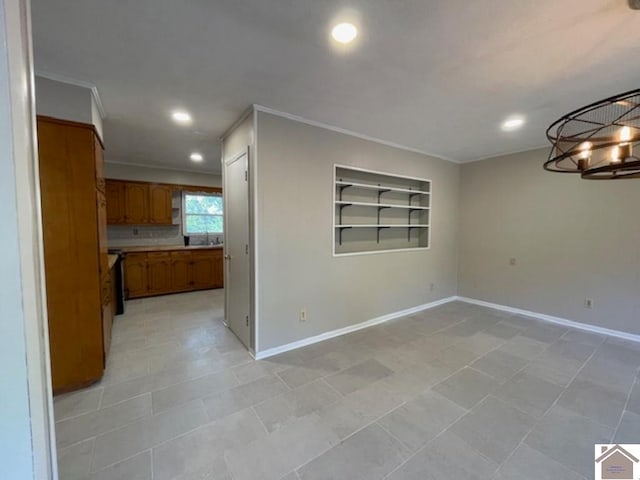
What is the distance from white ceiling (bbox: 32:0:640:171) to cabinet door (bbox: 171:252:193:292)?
9.48 feet

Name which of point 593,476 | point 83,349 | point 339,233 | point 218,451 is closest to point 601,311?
point 593,476

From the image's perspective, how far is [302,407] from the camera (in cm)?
205

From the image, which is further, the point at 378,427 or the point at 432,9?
the point at 378,427

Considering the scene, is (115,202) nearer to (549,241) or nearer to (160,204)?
(160,204)

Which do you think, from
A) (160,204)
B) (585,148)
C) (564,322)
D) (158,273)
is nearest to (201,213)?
(160,204)

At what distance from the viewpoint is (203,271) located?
5582mm

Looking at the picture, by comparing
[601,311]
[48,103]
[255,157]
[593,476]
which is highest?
[48,103]

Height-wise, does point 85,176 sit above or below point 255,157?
below

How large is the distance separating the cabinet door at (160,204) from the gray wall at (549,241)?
588 cm

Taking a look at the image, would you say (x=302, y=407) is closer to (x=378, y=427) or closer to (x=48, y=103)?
(x=378, y=427)

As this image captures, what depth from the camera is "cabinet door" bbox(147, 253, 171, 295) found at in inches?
199

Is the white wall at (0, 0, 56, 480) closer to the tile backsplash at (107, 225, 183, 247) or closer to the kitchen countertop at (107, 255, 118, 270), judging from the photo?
the kitchen countertop at (107, 255, 118, 270)

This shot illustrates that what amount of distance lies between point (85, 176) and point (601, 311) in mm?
6058

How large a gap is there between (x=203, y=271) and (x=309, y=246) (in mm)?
3487
